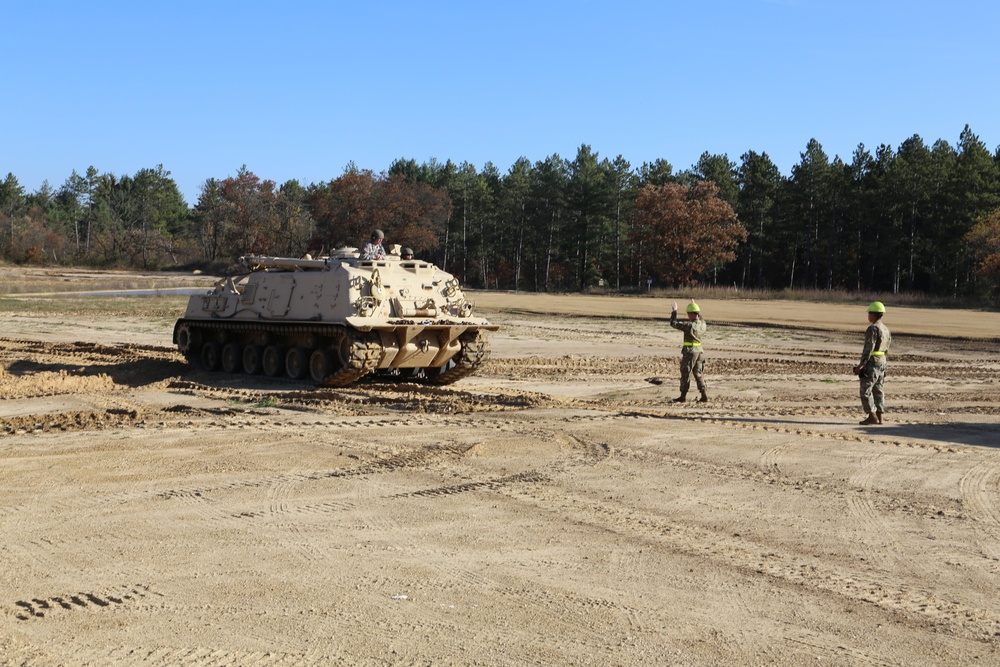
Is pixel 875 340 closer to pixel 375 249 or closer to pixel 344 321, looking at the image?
pixel 344 321

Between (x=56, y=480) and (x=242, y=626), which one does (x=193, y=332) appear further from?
(x=242, y=626)

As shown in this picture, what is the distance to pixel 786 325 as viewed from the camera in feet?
126

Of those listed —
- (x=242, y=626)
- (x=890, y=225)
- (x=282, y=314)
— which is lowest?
(x=242, y=626)

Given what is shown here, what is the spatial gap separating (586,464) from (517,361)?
12.6 m

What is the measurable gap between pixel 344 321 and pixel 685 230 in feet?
174

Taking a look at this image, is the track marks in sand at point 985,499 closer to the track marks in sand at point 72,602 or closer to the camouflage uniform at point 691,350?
the camouflage uniform at point 691,350

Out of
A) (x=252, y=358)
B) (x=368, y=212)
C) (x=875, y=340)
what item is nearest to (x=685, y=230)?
(x=368, y=212)

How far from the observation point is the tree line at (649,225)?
6644 cm

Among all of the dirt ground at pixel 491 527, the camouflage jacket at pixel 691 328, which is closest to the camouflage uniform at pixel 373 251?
the dirt ground at pixel 491 527

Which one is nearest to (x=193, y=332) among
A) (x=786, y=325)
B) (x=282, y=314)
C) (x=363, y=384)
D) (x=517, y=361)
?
(x=282, y=314)

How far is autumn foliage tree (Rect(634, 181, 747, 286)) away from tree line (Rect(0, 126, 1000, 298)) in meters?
0.10

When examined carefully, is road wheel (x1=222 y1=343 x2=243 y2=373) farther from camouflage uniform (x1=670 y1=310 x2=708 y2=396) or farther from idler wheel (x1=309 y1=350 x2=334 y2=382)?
camouflage uniform (x1=670 y1=310 x2=708 y2=396)

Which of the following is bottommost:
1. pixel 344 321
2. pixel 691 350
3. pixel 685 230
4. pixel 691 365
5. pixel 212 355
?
pixel 212 355

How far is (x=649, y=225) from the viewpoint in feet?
237
